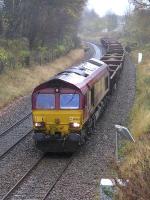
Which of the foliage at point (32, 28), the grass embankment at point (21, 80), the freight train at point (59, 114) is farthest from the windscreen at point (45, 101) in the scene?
the foliage at point (32, 28)

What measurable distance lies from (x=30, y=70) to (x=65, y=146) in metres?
21.4

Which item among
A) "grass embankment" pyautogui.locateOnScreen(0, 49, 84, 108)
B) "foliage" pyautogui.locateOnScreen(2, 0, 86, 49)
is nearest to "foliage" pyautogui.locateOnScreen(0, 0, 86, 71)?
"foliage" pyautogui.locateOnScreen(2, 0, 86, 49)

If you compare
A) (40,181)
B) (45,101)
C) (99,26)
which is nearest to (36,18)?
(45,101)

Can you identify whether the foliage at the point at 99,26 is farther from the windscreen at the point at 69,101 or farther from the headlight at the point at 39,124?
the headlight at the point at 39,124

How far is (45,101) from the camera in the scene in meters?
17.6

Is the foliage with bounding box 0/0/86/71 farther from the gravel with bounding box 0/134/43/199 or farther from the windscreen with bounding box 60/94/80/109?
the windscreen with bounding box 60/94/80/109

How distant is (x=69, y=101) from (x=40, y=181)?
360cm

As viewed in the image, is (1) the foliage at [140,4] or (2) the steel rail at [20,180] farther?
(1) the foliage at [140,4]

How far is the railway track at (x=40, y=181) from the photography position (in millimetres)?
13625

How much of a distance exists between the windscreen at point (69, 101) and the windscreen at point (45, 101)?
1.04 ft

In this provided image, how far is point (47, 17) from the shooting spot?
49219 mm

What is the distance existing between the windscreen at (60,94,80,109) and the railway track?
5.80ft

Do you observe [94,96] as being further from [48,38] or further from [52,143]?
[48,38]

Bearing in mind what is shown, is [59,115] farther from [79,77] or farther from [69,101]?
[79,77]
